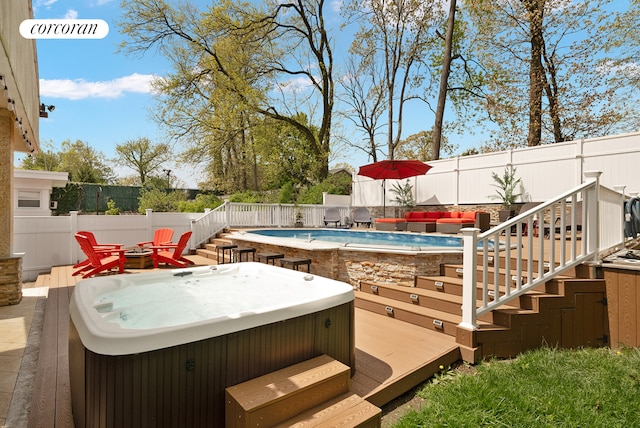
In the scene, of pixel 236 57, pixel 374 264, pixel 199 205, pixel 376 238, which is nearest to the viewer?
pixel 374 264

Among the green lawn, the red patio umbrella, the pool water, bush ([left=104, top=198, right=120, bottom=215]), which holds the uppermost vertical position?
the red patio umbrella

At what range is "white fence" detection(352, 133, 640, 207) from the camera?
305 inches

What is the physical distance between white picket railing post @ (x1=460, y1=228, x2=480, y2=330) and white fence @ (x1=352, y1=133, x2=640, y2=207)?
7.05 meters

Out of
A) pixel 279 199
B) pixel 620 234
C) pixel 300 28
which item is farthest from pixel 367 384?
pixel 300 28

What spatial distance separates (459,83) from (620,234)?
1526 cm

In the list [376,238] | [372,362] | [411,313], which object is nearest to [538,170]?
[376,238]

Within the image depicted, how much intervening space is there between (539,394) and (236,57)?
17.3 metres

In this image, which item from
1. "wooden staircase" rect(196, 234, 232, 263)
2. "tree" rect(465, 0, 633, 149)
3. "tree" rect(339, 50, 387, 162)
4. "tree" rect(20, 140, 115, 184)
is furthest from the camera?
"tree" rect(20, 140, 115, 184)

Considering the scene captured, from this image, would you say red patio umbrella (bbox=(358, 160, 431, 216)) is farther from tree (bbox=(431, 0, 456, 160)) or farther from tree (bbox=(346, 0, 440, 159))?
tree (bbox=(346, 0, 440, 159))

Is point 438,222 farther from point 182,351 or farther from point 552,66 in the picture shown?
point 552,66

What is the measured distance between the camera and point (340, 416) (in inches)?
82.1

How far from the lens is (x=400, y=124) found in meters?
17.6

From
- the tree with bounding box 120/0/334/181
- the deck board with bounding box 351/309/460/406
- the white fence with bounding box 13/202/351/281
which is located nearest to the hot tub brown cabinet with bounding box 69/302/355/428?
the deck board with bounding box 351/309/460/406

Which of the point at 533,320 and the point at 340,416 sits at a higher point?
the point at 533,320
